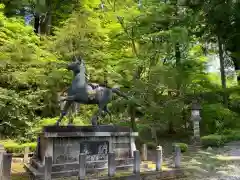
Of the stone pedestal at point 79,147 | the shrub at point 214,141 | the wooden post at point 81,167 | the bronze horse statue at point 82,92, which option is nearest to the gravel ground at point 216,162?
the shrub at point 214,141

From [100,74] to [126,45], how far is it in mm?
2424

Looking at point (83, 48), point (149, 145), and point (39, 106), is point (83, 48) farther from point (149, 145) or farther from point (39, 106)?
point (149, 145)

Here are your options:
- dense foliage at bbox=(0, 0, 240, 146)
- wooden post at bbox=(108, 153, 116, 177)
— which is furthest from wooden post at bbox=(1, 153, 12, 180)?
dense foliage at bbox=(0, 0, 240, 146)

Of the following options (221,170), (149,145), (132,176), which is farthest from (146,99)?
(132,176)

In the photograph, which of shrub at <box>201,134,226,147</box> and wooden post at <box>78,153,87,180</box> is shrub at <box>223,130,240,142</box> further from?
wooden post at <box>78,153,87,180</box>

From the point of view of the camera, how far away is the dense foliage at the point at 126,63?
13141 mm

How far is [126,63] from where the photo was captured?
13234mm

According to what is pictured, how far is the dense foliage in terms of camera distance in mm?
13141

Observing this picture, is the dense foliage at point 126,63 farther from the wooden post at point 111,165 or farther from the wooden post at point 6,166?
the wooden post at point 6,166

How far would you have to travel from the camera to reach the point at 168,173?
7727mm

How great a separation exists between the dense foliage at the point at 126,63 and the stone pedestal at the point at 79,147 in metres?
4.25

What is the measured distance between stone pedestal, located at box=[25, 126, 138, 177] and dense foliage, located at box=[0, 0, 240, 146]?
14.0 feet

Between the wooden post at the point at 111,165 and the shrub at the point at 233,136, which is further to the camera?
the shrub at the point at 233,136

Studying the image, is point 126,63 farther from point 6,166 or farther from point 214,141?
point 6,166
